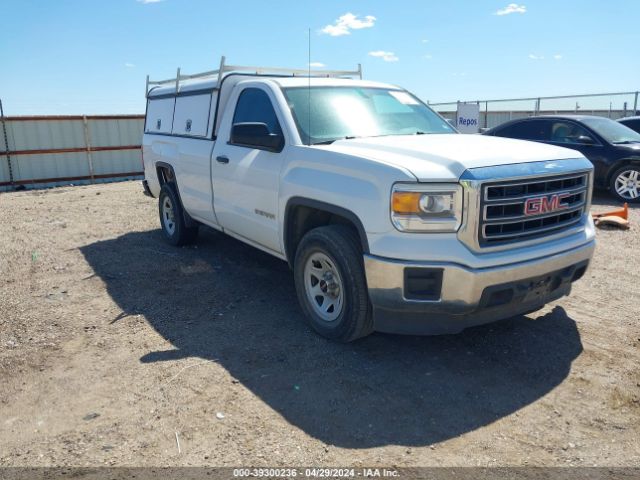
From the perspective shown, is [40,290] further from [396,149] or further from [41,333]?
[396,149]

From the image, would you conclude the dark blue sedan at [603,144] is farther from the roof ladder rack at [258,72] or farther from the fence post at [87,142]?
the fence post at [87,142]

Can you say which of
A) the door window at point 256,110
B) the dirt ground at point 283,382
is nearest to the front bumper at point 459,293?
the dirt ground at point 283,382

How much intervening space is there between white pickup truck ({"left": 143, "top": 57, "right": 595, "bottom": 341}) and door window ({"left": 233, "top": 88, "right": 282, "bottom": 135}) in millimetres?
19

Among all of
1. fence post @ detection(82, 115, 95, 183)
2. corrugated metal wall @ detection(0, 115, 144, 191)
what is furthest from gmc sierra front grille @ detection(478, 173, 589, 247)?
fence post @ detection(82, 115, 95, 183)

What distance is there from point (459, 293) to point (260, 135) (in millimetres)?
2120

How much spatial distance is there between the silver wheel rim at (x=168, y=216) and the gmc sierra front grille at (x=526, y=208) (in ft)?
16.1

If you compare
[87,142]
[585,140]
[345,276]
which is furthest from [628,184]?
[87,142]

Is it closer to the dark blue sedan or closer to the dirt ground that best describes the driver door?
the dirt ground

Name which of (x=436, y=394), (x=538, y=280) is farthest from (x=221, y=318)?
(x=538, y=280)

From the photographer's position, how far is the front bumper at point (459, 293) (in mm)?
3406

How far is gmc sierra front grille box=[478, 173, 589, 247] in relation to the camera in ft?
11.4

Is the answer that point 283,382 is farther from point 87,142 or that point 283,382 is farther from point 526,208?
point 87,142

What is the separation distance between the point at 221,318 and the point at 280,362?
1.08 meters

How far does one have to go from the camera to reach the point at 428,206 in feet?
11.3
